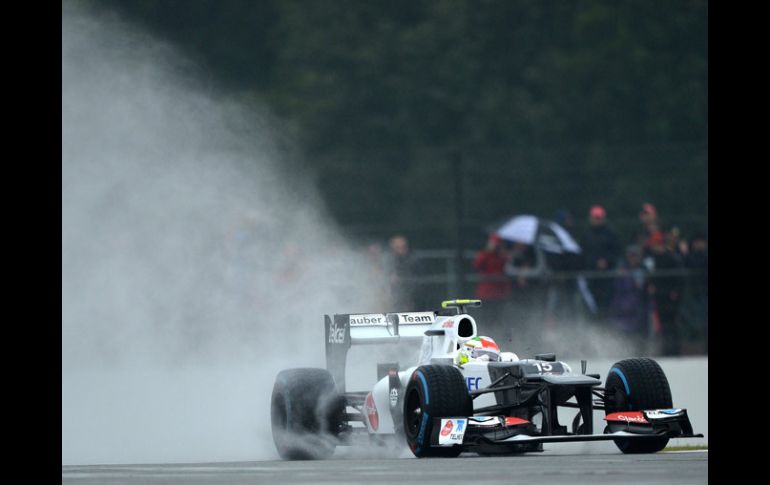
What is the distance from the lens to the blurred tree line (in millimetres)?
45969

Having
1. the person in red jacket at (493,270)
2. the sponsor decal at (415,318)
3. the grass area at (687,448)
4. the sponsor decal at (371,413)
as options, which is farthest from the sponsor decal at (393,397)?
the person in red jacket at (493,270)

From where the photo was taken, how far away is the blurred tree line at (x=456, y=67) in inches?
1810

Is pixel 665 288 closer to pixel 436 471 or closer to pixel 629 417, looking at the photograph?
pixel 629 417

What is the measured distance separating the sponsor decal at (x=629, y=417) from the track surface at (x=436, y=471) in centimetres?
27

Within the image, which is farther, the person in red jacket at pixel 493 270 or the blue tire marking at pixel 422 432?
the person in red jacket at pixel 493 270

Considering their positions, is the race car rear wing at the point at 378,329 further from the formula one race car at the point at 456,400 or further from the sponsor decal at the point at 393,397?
Answer: the sponsor decal at the point at 393,397

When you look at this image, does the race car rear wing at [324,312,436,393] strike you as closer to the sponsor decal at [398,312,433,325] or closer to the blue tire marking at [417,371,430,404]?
the sponsor decal at [398,312,433,325]

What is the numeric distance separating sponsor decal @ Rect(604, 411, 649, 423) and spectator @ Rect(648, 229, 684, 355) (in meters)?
8.72

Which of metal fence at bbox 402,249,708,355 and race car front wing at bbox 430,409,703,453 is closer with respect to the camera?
race car front wing at bbox 430,409,703,453

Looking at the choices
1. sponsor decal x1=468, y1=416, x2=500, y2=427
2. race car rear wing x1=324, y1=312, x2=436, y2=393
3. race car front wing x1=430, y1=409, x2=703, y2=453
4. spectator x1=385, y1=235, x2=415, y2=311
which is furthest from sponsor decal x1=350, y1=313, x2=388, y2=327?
spectator x1=385, y1=235, x2=415, y2=311

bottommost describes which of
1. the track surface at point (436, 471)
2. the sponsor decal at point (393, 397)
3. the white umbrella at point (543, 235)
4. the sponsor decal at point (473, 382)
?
the track surface at point (436, 471)

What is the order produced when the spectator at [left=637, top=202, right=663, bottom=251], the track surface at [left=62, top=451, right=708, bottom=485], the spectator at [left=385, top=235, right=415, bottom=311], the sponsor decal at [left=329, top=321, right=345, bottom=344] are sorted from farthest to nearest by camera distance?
1. the spectator at [left=637, top=202, right=663, bottom=251]
2. the spectator at [left=385, top=235, right=415, bottom=311]
3. the sponsor decal at [left=329, top=321, right=345, bottom=344]
4. the track surface at [left=62, top=451, right=708, bottom=485]

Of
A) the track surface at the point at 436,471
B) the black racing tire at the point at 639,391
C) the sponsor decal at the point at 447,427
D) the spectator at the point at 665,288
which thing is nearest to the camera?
the track surface at the point at 436,471
